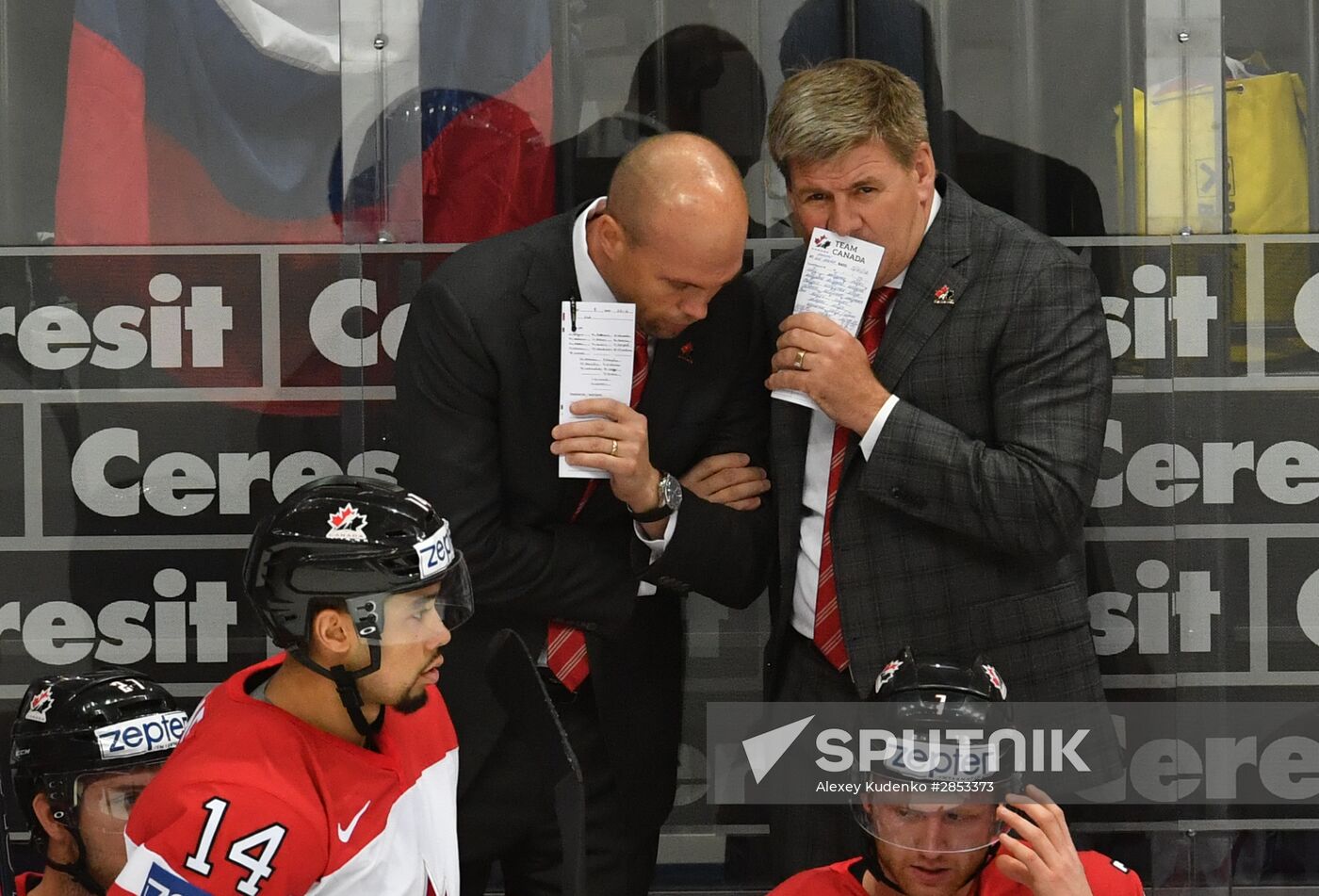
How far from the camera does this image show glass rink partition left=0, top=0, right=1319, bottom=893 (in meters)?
3.42

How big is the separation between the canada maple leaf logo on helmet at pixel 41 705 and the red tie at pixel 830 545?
132cm

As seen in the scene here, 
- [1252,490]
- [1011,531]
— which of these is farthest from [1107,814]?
[1011,531]

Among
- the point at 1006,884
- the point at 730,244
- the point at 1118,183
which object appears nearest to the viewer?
the point at 1006,884

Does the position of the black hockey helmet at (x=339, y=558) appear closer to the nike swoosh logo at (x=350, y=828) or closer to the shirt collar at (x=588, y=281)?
the nike swoosh logo at (x=350, y=828)

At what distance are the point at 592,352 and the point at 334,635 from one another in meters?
0.74

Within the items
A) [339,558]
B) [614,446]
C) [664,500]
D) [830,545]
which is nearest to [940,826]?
[830,545]

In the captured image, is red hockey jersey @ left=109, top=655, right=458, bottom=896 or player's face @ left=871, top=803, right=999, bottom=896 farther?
player's face @ left=871, top=803, right=999, bottom=896

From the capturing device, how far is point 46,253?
3434 mm

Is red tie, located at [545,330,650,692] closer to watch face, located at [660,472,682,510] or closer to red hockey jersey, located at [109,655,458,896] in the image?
watch face, located at [660,472,682,510]

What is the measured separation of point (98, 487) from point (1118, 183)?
231 centimetres

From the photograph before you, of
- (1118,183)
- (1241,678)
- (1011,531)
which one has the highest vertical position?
(1118,183)

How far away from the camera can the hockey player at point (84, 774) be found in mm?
2598

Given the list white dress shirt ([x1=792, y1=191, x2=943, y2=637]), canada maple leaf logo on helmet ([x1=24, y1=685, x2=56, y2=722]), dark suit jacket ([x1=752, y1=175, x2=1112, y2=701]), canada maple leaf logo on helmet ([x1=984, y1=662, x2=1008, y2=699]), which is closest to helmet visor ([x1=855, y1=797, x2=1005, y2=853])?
canada maple leaf logo on helmet ([x1=984, y1=662, x2=1008, y2=699])

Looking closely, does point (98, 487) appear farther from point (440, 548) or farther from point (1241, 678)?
point (1241, 678)
